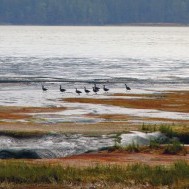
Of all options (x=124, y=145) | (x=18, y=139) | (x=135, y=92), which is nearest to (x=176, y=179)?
(x=124, y=145)

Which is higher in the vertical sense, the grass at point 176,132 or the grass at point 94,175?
the grass at point 176,132

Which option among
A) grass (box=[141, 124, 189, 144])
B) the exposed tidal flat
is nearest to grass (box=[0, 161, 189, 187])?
the exposed tidal flat

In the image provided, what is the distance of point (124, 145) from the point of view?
1275 inches

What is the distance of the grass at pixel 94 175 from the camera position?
22344mm

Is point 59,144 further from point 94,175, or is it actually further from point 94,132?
point 94,175

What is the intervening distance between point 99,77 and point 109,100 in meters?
24.1

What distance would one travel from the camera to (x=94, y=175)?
75.3ft

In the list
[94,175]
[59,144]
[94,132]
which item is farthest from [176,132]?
[94,175]

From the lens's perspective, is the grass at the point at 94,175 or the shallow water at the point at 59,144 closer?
the grass at the point at 94,175

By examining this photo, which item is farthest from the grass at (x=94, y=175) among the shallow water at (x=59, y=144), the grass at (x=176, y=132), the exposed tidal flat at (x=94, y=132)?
the grass at (x=176, y=132)

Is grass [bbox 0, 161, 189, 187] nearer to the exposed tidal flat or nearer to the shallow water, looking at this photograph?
the exposed tidal flat

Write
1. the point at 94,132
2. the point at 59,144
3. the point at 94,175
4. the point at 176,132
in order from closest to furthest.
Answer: the point at 94,175 < the point at 59,144 < the point at 176,132 < the point at 94,132

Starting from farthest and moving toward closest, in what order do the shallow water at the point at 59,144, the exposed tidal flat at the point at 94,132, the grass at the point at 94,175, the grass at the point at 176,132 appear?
the grass at the point at 176,132
the shallow water at the point at 59,144
the exposed tidal flat at the point at 94,132
the grass at the point at 94,175

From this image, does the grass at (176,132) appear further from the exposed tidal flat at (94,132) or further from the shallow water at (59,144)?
the shallow water at (59,144)
